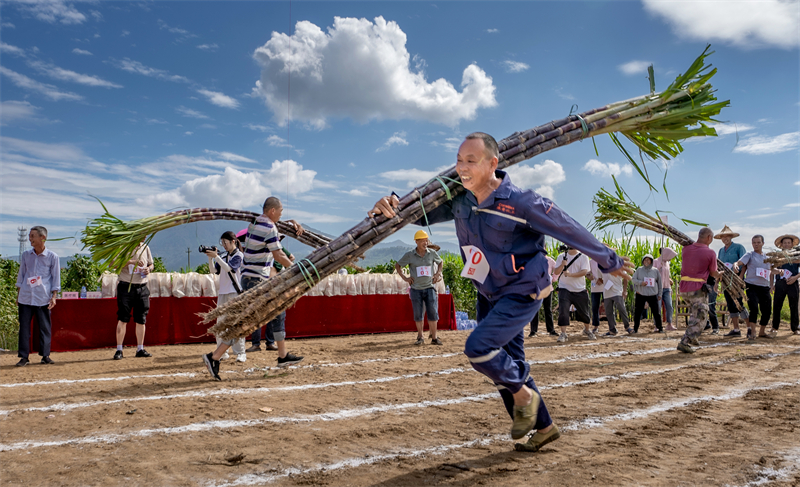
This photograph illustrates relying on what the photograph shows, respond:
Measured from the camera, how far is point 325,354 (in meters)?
8.54

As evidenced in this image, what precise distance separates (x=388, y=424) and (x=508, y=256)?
6.17 ft

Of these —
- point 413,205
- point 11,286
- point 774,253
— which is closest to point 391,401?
point 413,205

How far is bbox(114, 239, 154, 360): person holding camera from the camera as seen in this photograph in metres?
8.06

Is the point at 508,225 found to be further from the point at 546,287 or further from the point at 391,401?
the point at 391,401

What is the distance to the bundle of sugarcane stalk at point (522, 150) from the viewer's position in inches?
189

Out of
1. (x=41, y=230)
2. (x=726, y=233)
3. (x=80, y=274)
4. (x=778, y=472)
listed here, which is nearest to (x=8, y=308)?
(x=80, y=274)

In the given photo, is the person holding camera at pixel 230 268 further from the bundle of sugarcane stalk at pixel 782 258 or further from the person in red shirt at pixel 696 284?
the bundle of sugarcane stalk at pixel 782 258

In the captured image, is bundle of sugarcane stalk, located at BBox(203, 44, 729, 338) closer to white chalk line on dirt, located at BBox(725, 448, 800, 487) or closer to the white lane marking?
the white lane marking

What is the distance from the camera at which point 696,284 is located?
8.55 metres

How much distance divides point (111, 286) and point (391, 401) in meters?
7.02

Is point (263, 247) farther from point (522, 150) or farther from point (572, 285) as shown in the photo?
point (572, 285)

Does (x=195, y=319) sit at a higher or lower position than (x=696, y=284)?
lower

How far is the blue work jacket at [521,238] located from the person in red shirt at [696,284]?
6423 mm

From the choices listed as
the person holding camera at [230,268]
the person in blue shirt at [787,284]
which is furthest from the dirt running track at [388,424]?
the person in blue shirt at [787,284]
